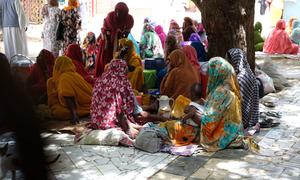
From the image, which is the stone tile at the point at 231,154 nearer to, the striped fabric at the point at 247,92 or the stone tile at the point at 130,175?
the striped fabric at the point at 247,92

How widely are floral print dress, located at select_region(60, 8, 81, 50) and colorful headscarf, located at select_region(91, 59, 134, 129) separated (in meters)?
3.81

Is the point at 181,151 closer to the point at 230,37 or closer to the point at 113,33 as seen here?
the point at 230,37

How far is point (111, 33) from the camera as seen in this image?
7230 millimetres

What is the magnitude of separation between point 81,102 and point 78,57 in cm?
107

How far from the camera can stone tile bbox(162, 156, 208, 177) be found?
379 centimetres

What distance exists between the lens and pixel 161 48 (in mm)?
8539

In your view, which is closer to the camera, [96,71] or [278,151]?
[278,151]

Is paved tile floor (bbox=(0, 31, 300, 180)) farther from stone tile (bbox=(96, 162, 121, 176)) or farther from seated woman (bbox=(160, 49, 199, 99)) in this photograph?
seated woman (bbox=(160, 49, 199, 99))

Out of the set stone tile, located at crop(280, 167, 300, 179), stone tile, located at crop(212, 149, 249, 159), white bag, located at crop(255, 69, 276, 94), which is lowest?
stone tile, located at crop(280, 167, 300, 179)

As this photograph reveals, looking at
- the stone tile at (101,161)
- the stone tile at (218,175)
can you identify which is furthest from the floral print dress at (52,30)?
the stone tile at (218,175)

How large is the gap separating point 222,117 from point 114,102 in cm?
122

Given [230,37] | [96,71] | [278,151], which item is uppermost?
[230,37]

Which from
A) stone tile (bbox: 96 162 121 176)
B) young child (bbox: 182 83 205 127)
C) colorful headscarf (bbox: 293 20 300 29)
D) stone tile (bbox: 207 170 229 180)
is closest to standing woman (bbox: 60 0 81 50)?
young child (bbox: 182 83 205 127)

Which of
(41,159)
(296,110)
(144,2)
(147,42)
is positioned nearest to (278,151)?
(296,110)
